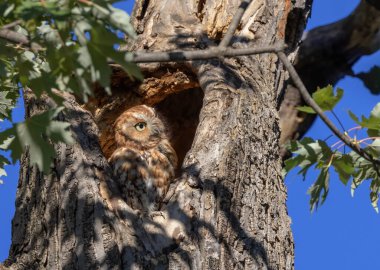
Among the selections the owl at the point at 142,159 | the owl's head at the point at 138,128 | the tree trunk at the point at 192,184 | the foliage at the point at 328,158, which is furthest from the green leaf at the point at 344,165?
the owl's head at the point at 138,128

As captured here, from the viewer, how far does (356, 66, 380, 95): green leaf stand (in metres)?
6.90

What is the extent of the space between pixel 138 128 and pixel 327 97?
2.38 m

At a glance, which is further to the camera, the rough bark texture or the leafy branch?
the rough bark texture

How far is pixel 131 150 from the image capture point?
16.4ft

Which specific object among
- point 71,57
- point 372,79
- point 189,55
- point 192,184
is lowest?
point 71,57

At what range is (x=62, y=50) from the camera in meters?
2.40

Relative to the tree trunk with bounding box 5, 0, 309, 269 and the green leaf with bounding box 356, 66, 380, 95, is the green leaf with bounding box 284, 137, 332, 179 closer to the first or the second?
the tree trunk with bounding box 5, 0, 309, 269

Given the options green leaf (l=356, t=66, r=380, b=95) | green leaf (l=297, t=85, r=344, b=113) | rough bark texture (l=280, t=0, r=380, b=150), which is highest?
rough bark texture (l=280, t=0, r=380, b=150)

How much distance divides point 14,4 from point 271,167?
216cm

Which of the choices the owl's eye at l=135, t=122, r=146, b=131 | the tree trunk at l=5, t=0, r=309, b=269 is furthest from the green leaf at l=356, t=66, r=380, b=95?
the owl's eye at l=135, t=122, r=146, b=131

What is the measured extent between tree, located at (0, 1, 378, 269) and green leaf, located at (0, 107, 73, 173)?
94 cm

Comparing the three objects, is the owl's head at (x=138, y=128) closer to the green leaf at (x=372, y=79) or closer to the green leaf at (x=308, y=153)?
the green leaf at (x=308, y=153)

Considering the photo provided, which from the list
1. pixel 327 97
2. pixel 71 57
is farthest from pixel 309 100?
pixel 71 57

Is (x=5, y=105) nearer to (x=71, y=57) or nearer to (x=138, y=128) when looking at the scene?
(x=138, y=128)
